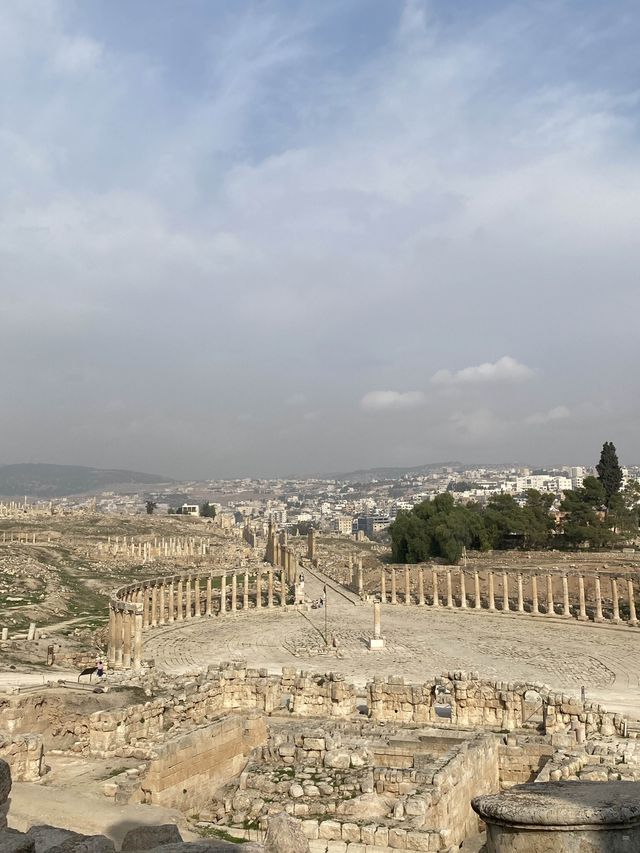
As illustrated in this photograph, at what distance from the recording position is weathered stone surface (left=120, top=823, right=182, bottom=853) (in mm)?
6793

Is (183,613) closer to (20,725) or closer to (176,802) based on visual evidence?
(20,725)

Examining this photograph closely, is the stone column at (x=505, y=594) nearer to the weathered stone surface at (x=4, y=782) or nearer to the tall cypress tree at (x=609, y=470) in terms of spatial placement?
the tall cypress tree at (x=609, y=470)

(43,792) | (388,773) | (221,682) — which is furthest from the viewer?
(221,682)

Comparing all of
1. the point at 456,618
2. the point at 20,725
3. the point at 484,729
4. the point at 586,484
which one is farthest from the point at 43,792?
the point at 586,484

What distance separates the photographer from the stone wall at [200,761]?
38.3 ft

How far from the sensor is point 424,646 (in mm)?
36750

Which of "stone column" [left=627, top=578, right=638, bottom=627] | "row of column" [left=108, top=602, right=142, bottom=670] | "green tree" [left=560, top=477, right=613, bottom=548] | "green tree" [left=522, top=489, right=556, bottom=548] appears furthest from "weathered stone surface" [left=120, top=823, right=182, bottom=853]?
"green tree" [left=522, top=489, right=556, bottom=548]

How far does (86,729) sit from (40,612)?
27031 mm

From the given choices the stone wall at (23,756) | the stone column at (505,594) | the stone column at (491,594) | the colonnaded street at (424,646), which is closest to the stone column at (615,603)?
the colonnaded street at (424,646)

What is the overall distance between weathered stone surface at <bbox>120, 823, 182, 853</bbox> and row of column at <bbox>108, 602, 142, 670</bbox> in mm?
23577

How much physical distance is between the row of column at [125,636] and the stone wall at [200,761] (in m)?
16.4

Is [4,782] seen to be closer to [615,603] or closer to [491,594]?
[615,603]

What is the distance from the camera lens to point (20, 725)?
15227mm

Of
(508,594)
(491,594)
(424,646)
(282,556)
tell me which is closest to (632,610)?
(491,594)
